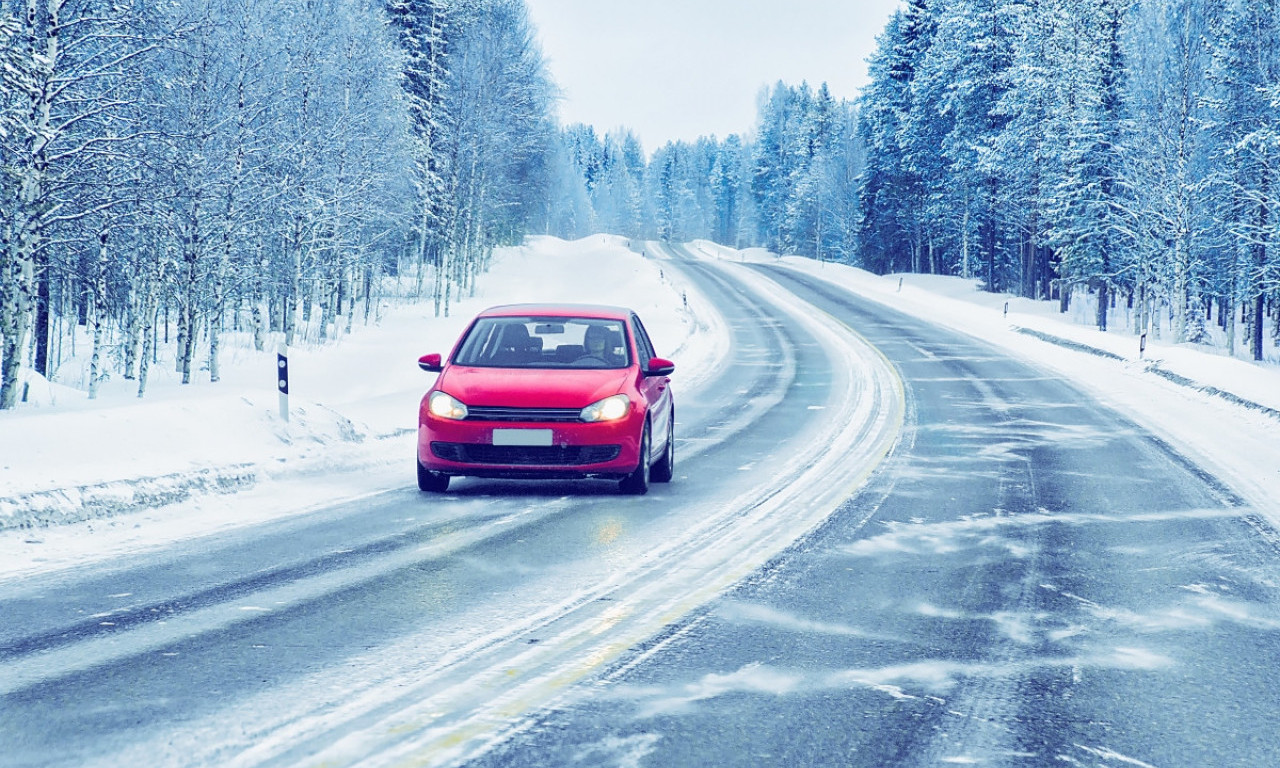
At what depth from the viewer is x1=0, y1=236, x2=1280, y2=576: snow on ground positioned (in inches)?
331

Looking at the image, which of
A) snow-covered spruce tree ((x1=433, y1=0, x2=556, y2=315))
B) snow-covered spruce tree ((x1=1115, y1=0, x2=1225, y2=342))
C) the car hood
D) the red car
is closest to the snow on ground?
the red car

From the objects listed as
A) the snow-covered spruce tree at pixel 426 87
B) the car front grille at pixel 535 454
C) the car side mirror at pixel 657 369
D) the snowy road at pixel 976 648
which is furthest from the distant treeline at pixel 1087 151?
the car front grille at pixel 535 454

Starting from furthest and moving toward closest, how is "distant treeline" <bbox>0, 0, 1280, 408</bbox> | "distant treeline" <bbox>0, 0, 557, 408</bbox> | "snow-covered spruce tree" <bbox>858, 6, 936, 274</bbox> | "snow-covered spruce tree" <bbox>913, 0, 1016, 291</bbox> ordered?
"snow-covered spruce tree" <bbox>858, 6, 936, 274</bbox>, "snow-covered spruce tree" <bbox>913, 0, 1016, 291</bbox>, "distant treeline" <bbox>0, 0, 1280, 408</bbox>, "distant treeline" <bbox>0, 0, 557, 408</bbox>

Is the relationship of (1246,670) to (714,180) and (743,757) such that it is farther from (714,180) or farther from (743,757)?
(714,180)

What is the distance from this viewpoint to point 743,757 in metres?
3.92

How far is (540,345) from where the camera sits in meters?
11.0

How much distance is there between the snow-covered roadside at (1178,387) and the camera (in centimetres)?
1257

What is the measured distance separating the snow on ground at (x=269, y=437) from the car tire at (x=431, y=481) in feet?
1.90

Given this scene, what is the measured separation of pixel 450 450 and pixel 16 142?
1087cm

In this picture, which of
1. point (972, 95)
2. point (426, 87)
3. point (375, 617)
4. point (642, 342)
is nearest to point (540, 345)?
point (642, 342)

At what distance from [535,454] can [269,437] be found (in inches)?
141

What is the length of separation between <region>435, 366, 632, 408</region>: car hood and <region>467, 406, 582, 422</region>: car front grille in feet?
0.11

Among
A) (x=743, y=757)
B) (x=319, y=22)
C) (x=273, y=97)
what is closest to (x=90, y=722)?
(x=743, y=757)

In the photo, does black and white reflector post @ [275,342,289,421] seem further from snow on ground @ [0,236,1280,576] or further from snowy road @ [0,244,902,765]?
snowy road @ [0,244,902,765]
